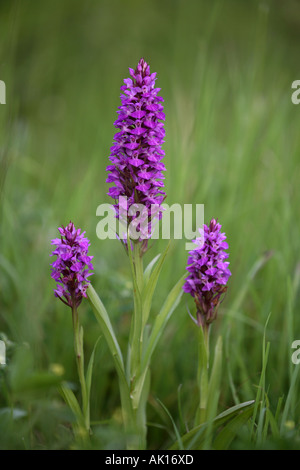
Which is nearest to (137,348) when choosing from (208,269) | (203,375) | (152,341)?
(152,341)

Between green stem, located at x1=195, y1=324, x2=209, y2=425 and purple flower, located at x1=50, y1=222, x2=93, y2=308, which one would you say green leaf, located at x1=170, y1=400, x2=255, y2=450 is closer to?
green stem, located at x1=195, y1=324, x2=209, y2=425

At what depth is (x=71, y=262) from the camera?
4.75 feet

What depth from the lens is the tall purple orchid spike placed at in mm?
1422

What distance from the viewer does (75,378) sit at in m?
2.21

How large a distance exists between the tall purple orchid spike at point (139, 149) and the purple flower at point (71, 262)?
0.66 feet

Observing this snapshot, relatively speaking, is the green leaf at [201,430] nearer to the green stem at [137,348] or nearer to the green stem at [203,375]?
the green stem at [203,375]

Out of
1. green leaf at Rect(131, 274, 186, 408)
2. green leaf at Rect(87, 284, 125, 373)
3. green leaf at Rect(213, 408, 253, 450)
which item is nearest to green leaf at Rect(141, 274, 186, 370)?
green leaf at Rect(131, 274, 186, 408)

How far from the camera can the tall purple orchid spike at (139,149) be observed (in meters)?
1.42

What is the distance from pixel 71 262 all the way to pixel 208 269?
1.60ft

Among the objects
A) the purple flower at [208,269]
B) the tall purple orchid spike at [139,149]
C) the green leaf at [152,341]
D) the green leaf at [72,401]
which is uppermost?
the tall purple orchid spike at [139,149]

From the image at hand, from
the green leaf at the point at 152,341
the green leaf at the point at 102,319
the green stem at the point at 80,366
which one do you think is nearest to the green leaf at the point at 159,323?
the green leaf at the point at 152,341

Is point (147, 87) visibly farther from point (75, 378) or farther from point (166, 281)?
point (75, 378)
